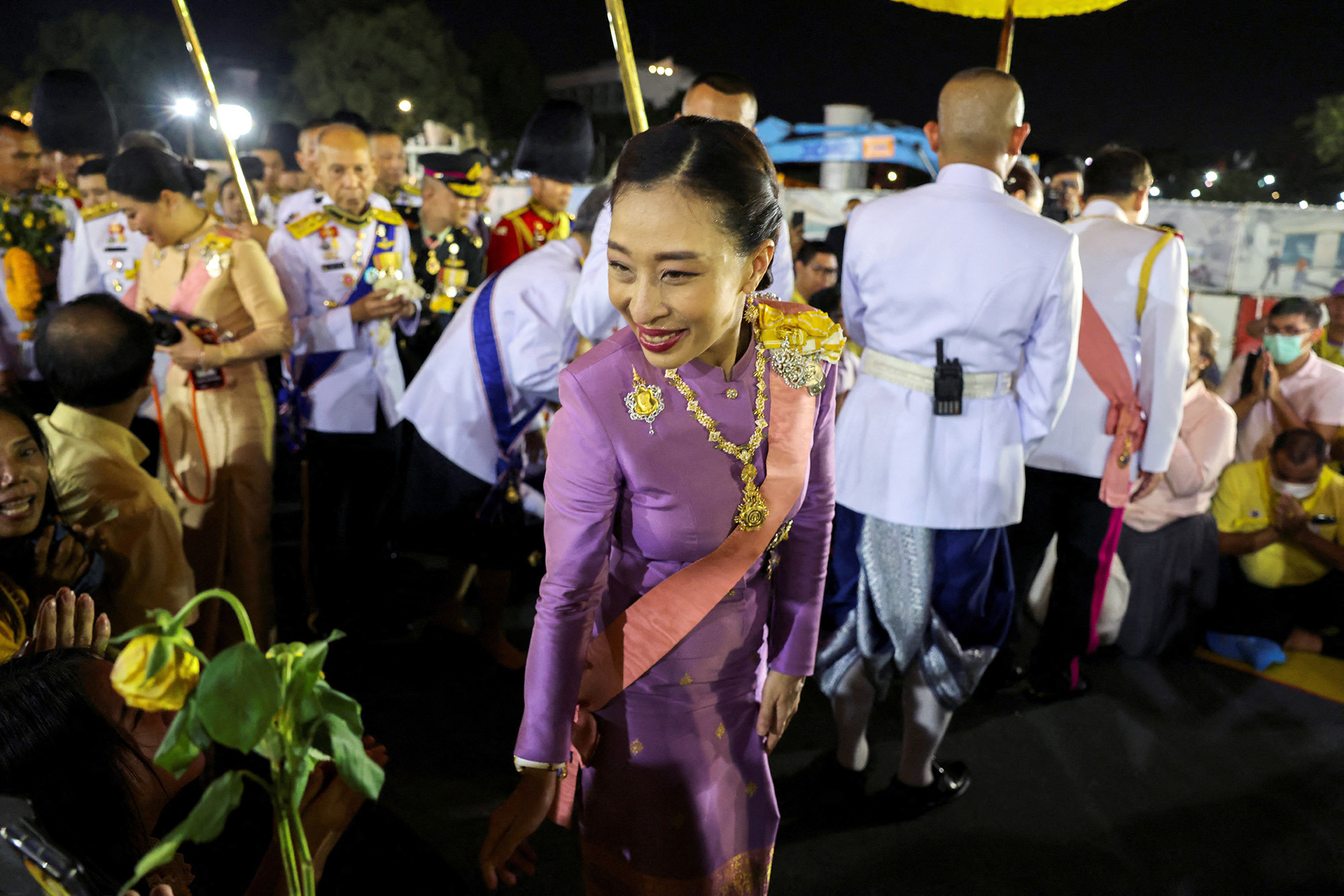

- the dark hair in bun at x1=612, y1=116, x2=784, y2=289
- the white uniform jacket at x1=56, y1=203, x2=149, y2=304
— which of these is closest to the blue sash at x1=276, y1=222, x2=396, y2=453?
the white uniform jacket at x1=56, y1=203, x2=149, y2=304

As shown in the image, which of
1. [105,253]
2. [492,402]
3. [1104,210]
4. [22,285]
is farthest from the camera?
[105,253]

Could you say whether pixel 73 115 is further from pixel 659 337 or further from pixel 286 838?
pixel 286 838

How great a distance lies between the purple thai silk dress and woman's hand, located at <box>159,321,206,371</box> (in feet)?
7.14

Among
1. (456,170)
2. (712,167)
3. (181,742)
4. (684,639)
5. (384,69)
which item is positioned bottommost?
(684,639)

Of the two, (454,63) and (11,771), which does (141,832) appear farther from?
(454,63)

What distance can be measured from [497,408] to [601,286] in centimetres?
74

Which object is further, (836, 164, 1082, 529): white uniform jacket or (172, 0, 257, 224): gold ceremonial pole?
(172, 0, 257, 224): gold ceremonial pole

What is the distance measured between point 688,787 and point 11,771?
938mm

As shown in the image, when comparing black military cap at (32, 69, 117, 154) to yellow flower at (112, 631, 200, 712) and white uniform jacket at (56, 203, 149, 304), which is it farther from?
yellow flower at (112, 631, 200, 712)

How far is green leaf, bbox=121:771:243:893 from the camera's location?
2.17 ft

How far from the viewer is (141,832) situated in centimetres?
128

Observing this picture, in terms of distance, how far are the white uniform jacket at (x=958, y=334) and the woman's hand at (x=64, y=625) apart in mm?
1860

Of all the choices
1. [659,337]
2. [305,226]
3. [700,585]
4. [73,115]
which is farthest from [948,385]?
[73,115]

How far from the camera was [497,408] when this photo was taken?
311 centimetres
